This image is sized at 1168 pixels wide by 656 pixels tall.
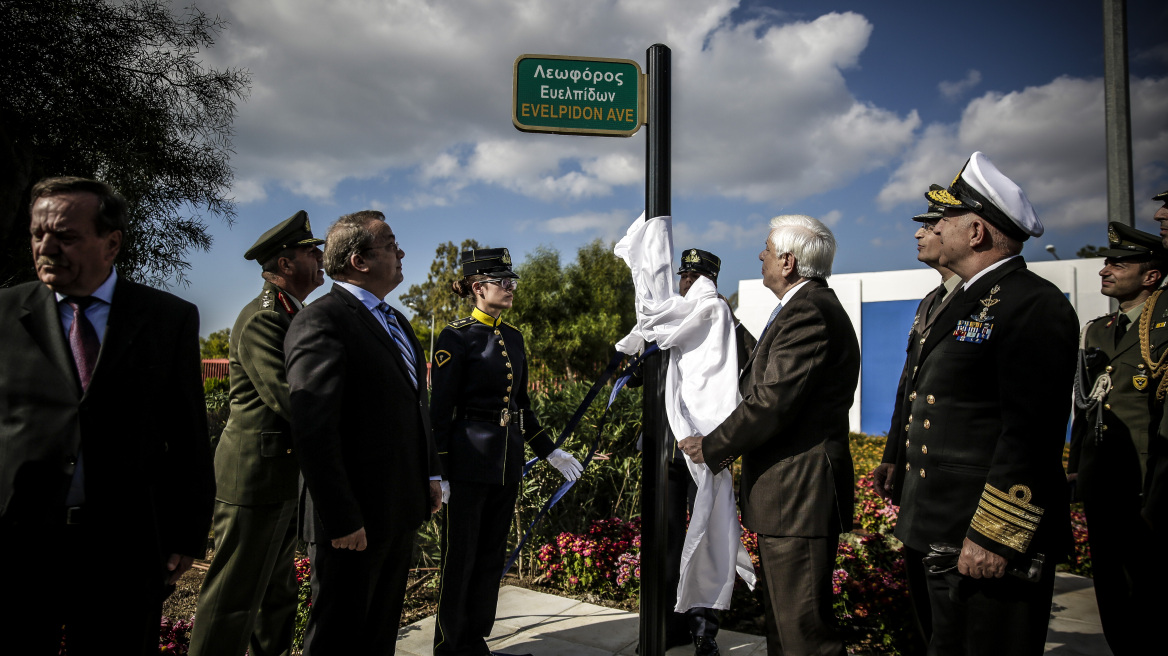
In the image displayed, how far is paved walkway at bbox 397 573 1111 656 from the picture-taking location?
3721 mm

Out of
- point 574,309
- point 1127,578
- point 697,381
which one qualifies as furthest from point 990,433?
point 574,309

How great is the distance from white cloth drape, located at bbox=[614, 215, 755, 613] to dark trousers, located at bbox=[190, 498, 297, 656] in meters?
1.88

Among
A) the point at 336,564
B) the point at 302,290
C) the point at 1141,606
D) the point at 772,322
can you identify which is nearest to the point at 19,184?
the point at 302,290

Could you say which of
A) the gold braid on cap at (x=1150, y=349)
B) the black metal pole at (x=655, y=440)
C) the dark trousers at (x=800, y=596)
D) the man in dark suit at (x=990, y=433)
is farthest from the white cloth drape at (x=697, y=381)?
the gold braid on cap at (x=1150, y=349)

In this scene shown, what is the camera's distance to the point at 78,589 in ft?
6.00

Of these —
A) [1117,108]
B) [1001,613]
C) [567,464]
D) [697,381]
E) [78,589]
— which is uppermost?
[1117,108]

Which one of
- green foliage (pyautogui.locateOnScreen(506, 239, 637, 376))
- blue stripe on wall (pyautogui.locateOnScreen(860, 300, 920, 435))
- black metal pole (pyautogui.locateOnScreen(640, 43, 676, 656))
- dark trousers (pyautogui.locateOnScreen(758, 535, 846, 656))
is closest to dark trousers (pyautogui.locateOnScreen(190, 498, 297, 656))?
black metal pole (pyautogui.locateOnScreen(640, 43, 676, 656))

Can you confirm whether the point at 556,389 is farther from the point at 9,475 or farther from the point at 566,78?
the point at 9,475

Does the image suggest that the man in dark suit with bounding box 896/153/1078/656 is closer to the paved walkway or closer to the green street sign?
the green street sign

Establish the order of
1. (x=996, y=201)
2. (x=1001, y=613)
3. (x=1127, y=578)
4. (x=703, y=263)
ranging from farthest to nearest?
(x=703, y=263) → (x=1127, y=578) → (x=996, y=201) → (x=1001, y=613)

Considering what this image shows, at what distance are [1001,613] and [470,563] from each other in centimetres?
227

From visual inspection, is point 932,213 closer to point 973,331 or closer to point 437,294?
point 973,331

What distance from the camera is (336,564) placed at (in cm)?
238

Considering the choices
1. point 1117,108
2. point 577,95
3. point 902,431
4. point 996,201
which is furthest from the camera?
point 1117,108
